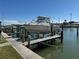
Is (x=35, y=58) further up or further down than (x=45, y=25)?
further down

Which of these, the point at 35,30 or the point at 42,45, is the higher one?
the point at 35,30

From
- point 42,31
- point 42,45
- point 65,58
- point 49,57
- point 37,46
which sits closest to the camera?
point 65,58

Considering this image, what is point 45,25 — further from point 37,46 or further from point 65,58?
point 65,58

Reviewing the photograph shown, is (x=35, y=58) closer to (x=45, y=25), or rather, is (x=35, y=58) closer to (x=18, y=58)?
(x=18, y=58)

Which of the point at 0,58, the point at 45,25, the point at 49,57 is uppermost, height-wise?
the point at 45,25

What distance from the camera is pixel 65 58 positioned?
13.6 meters

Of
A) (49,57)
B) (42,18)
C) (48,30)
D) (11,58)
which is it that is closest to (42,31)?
(48,30)

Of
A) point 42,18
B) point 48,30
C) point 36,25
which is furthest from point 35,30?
point 42,18

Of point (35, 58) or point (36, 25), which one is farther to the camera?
point (36, 25)

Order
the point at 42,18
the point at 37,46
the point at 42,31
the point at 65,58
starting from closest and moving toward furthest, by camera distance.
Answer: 1. the point at 65,58
2. the point at 37,46
3. the point at 42,31
4. the point at 42,18

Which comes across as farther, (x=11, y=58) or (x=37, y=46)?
(x=37, y=46)

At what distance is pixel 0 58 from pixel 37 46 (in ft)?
34.2

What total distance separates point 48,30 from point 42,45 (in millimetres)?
8841

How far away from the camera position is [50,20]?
34625 mm
